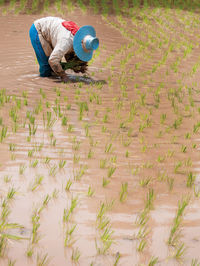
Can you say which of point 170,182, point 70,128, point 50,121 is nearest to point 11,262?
point 170,182

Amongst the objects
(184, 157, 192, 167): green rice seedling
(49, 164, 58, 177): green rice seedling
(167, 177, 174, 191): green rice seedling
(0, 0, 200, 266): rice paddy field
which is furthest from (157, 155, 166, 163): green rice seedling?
(49, 164, 58, 177): green rice seedling

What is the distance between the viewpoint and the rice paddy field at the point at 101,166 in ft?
5.62

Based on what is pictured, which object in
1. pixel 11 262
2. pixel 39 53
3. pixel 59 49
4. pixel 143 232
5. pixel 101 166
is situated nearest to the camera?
pixel 11 262

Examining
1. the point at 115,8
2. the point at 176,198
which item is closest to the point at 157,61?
the point at 176,198

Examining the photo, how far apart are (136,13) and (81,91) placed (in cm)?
839

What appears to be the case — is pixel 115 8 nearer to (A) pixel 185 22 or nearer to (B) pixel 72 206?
(A) pixel 185 22

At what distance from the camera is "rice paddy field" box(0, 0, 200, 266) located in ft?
5.62

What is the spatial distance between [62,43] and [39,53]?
59 cm

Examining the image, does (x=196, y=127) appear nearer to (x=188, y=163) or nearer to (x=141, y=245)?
(x=188, y=163)

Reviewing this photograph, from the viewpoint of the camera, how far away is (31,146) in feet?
9.23

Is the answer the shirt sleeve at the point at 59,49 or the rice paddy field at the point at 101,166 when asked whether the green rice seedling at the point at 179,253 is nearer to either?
the rice paddy field at the point at 101,166

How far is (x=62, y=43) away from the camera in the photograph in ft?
14.6

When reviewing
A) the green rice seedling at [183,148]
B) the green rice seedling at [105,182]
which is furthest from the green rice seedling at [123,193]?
the green rice seedling at [183,148]

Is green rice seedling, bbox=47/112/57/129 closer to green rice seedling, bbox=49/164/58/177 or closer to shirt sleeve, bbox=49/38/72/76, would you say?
green rice seedling, bbox=49/164/58/177
